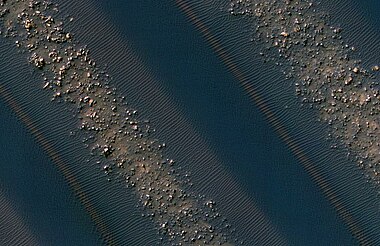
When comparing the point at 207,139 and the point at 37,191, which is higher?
the point at 37,191

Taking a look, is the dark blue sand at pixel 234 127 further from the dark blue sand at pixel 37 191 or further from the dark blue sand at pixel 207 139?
the dark blue sand at pixel 37 191

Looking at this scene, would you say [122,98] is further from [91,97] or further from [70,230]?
[70,230]

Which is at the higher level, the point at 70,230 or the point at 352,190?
the point at 70,230

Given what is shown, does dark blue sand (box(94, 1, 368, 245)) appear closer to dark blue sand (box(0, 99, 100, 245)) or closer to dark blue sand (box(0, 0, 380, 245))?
dark blue sand (box(0, 0, 380, 245))

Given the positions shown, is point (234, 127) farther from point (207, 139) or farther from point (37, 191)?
point (37, 191)

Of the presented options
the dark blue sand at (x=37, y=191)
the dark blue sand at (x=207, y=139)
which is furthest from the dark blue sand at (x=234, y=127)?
the dark blue sand at (x=37, y=191)

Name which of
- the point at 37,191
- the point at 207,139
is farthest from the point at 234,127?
the point at 37,191

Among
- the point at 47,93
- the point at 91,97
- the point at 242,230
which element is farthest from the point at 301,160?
the point at 47,93

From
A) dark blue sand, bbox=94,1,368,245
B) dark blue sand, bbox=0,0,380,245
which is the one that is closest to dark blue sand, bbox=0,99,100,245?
dark blue sand, bbox=0,0,380,245

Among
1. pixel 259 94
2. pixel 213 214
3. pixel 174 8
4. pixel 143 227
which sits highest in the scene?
pixel 174 8

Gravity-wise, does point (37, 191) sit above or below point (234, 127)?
above
